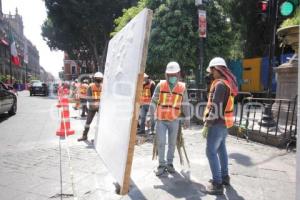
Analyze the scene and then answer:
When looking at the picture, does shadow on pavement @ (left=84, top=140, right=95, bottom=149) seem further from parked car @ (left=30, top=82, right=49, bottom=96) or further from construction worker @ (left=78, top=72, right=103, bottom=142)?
parked car @ (left=30, top=82, right=49, bottom=96)

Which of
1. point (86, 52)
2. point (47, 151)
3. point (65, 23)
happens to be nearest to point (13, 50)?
point (86, 52)

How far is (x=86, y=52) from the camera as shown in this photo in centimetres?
4219

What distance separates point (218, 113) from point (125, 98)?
3.95 ft

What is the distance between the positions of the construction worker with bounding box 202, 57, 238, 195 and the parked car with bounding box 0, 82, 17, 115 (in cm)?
1019

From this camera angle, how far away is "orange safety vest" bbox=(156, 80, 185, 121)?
512 centimetres

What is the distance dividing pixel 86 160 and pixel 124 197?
2021 millimetres

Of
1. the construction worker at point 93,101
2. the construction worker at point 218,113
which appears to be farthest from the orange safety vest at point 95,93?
the construction worker at point 218,113

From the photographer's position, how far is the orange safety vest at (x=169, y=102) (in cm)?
512

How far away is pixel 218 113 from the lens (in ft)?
13.8

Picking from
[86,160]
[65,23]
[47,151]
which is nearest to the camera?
[86,160]

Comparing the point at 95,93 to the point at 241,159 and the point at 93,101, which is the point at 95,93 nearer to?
the point at 93,101

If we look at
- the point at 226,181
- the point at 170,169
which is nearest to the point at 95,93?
the point at 170,169

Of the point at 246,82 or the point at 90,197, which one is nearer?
the point at 90,197

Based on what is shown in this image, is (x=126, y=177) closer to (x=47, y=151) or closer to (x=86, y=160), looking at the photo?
(x=86, y=160)
